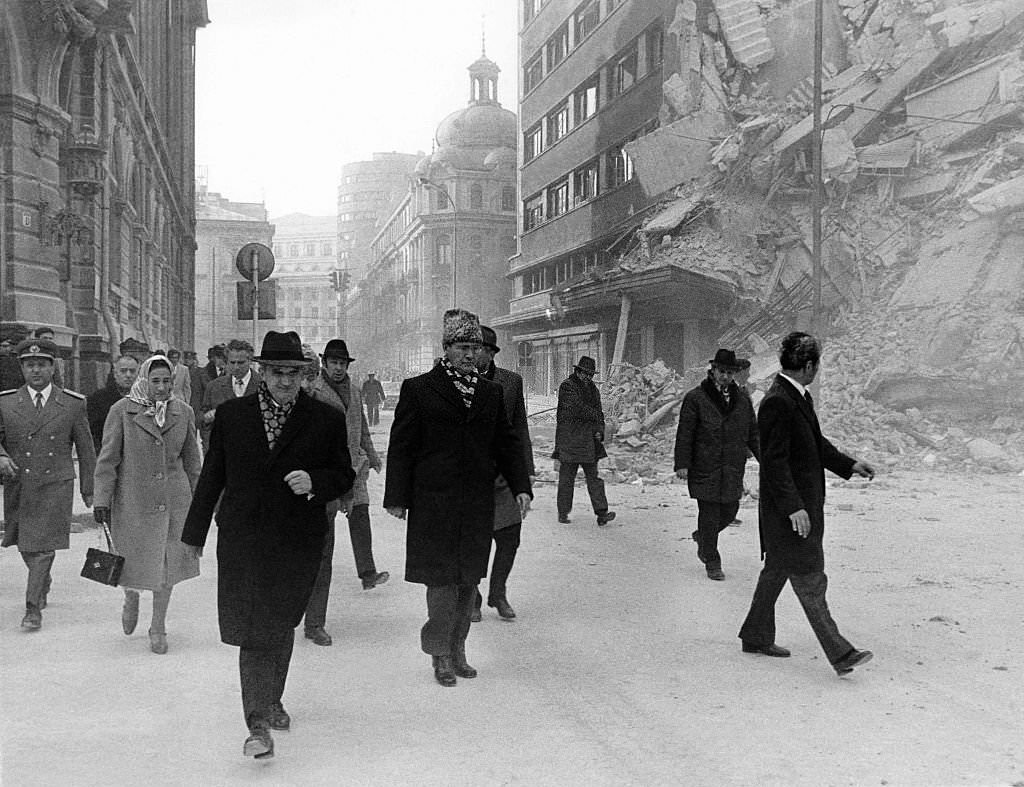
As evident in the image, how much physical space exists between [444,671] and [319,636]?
1.01m

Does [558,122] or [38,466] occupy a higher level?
[558,122]

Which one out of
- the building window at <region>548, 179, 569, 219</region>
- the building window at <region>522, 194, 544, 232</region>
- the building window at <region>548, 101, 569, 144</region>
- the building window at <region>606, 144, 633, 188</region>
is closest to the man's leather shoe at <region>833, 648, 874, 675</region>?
the building window at <region>606, 144, 633, 188</region>

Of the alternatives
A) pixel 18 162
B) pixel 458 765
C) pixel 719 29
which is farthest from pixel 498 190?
pixel 458 765

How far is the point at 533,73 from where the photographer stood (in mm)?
38312

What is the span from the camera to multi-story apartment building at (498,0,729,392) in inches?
1009

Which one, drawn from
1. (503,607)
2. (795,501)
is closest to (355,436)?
(503,607)

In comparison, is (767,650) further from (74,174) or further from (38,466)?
(74,174)

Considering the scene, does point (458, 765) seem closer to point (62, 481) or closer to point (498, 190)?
point (62, 481)

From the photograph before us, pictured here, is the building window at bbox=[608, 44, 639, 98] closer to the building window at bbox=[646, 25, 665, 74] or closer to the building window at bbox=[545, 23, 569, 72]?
the building window at bbox=[646, 25, 665, 74]

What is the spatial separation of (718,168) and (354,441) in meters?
19.5

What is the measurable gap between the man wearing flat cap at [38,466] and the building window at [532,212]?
3229cm

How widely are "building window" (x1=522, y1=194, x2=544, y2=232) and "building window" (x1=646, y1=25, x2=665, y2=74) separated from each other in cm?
1109

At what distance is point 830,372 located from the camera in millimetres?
19031

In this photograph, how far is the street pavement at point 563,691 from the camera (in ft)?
11.7
